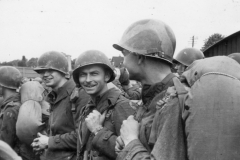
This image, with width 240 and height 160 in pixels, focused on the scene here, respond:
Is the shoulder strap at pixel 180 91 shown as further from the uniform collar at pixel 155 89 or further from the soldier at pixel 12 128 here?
the soldier at pixel 12 128

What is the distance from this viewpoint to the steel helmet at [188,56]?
6707 millimetres

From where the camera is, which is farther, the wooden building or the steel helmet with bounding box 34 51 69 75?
the wooden building

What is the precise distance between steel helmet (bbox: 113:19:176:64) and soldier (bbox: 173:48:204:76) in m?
4.05

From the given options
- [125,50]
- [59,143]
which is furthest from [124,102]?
[59,143]

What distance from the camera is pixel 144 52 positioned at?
2652mm

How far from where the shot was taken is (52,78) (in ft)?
16.5

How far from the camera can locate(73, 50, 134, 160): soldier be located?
3.16 meters

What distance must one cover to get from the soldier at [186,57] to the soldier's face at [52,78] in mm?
2881

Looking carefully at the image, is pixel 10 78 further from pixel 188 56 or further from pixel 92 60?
pixel 188 56

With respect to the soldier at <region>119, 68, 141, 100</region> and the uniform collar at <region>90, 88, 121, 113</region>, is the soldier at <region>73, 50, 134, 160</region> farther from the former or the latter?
the soldier at <region>119, 68, 141, 100</region>

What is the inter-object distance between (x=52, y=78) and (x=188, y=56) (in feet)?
10.5

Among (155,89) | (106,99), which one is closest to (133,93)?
(106,99)

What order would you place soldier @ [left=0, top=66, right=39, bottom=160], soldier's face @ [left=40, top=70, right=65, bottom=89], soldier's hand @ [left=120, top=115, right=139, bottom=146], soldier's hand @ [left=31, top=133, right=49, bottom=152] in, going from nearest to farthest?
soldier's hand @ [left=120, top=115, right=139, bottom=146], soldier's hand @ [left=31, top=133, right=49, bottom=152], soldier's face @ [left=40, top=70, right=65, bottom=89], soldier @ [left=0, top=66, right=39, bottom=160]

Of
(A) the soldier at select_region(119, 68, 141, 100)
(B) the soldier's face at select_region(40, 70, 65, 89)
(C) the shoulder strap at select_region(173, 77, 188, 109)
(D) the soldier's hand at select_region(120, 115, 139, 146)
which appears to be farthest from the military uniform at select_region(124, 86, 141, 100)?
(C) the shoulder strap at select_region(173, 77, 188, 109)
